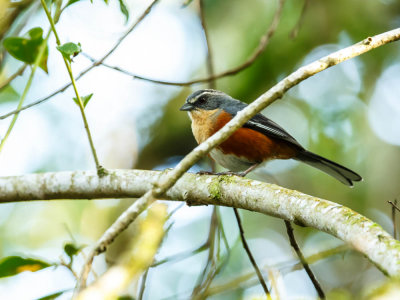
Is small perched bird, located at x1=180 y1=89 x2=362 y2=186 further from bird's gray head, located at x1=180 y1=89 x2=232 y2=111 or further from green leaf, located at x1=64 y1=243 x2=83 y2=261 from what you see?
green leaf, located at x1=64 y1=243 x2=83 y2=261

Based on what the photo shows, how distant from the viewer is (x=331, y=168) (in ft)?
19.4

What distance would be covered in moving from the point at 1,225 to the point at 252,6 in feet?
19.5

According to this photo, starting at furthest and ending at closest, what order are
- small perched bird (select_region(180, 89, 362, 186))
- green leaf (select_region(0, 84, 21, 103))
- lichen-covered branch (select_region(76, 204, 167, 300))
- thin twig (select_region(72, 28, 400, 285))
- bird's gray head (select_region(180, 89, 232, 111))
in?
green leaf (select_region(0, 84, 21, 103)), bird's gray head (select_region(180, 89, 232, 111)), small perched bird (select_region(180, 89, 362, 186)), thin twig (select_region(72, 28, 400, 285)), lichen-covered branch (select_region(76, 204, 167, 300))

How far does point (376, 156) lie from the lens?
27.1 ft

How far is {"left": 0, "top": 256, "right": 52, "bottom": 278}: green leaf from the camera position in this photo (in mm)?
2980

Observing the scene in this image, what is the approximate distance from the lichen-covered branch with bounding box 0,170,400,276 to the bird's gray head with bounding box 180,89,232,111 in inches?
98.0

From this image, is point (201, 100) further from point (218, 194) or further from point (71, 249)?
point (71, 249)

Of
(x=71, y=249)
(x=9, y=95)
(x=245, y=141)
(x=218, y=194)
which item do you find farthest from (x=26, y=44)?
(x=9, y=95)

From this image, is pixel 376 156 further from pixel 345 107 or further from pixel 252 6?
pixel 252 6

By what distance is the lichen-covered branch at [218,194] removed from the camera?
2.53m

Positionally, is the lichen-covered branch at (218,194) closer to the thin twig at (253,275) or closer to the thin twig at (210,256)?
the thin twig at (253,275)

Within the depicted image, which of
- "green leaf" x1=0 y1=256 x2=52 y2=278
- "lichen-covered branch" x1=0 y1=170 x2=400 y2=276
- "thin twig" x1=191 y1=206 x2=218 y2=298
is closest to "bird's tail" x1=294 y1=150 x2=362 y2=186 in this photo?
"thin twig" x1=191 y1=206 x2=218 y2=298

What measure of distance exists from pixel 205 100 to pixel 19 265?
367 cm

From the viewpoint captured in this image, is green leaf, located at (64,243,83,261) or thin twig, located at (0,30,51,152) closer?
green leaf, located at (64,243,83,261)
